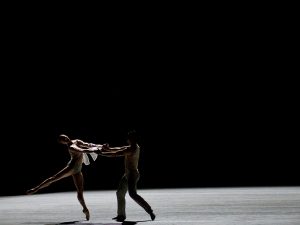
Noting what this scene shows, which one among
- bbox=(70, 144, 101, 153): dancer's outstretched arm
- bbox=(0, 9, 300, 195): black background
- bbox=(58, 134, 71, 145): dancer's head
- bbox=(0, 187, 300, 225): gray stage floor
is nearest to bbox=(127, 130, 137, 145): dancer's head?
bbox=(70, 144, 101, 153): dancer's outstretched arm

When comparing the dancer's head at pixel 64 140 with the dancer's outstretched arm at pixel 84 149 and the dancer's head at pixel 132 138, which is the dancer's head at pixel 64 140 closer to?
the dancer's outstretched arm at pixel 84 149

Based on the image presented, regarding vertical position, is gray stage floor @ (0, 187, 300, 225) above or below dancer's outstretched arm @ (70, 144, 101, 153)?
below

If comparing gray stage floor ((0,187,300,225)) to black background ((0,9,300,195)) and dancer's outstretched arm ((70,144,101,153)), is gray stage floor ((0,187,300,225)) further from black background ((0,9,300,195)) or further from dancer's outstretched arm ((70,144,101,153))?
black background ((0,9,300,195))

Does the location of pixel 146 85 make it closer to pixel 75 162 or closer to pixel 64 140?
pixel 75 162

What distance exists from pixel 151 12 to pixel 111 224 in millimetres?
24895

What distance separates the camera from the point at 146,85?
1403 inches

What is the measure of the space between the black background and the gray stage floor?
13.8 metres

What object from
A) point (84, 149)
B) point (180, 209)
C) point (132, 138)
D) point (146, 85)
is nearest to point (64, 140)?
point (84, 149)

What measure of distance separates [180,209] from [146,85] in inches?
840

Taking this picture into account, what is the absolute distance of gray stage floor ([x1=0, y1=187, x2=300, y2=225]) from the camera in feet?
39.7

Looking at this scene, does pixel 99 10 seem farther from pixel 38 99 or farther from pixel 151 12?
pixel 38 99

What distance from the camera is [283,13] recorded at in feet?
115

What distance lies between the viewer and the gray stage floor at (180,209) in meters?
12.1

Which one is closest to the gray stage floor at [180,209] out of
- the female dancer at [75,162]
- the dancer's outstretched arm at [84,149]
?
the female dancer at [75,162]
